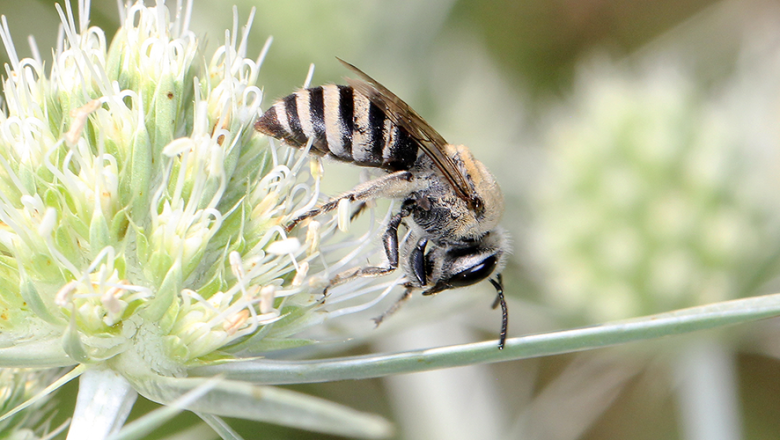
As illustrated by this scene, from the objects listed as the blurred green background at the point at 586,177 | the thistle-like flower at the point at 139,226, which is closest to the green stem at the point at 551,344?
the thistle-like flower at the point at 139,226

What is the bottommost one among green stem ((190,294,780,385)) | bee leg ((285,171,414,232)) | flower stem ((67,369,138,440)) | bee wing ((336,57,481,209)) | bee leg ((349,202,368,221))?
flower stem ((67,369,138,440))

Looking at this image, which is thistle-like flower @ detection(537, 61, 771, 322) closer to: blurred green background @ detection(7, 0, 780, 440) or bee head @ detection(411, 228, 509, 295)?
blurred green background @ detection(7, 0, 780, 440)

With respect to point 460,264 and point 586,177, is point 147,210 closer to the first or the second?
point 460,264

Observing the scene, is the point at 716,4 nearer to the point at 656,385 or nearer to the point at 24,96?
the point at 656,385

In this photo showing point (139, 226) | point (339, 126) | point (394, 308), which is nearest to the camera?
point (139, 226)

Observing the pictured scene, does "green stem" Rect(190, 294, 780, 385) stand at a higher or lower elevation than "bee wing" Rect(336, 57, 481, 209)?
lower

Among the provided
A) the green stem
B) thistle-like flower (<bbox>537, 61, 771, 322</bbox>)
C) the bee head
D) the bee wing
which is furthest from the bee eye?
thistle-like flower (<bbox>537, 61, 771, 322</bbox>)

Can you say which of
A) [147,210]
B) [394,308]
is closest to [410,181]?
[394,308]

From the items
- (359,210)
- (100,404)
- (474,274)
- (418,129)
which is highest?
(418,129)
